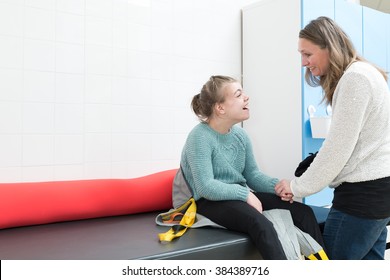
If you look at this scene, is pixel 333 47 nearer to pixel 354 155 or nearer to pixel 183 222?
pixel 354 155

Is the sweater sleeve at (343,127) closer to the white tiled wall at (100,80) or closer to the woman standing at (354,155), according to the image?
the woman standing at (354,155)

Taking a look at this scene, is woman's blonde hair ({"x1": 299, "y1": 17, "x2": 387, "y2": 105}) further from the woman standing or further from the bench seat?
the bench seat

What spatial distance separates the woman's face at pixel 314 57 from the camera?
1796 mm

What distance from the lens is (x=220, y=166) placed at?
2092 millimetres

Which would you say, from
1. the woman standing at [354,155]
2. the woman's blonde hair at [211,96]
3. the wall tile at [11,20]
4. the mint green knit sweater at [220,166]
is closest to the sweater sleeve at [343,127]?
the woman standing at [354,155]

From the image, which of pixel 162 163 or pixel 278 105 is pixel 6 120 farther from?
pixel 278 105

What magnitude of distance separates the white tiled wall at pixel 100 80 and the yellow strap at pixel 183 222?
2.14 ft

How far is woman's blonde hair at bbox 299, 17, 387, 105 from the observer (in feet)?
5.67

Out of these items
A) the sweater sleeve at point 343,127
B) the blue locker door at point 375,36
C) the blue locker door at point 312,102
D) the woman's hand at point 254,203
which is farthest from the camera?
the blue locker door at point 375,36

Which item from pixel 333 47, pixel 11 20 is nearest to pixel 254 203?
pixel 333 47

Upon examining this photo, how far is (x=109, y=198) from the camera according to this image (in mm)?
2242

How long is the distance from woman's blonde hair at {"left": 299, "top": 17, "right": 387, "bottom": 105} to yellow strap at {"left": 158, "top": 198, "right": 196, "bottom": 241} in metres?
0.87
